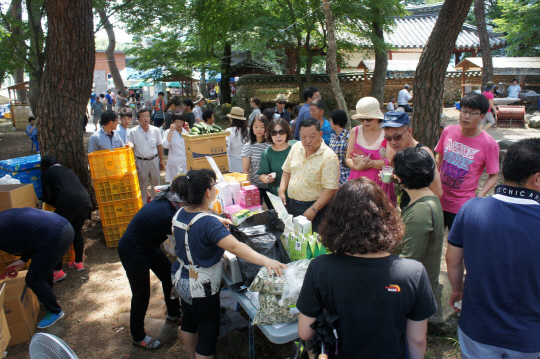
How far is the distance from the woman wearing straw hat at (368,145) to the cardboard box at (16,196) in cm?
352

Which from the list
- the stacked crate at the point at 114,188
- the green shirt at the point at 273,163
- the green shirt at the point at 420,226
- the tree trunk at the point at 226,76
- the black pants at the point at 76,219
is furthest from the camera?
the tree trunk at the point at 226,76

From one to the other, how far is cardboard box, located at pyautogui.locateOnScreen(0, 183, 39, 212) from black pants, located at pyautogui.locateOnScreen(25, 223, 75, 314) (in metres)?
0.91

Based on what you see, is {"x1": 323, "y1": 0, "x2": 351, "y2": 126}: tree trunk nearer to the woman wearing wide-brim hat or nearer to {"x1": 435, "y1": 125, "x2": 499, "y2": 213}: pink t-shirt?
the woman wearing wide-brim hat

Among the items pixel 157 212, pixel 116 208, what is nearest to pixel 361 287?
pixel 157 212

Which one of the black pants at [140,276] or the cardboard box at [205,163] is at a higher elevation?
the cardboard box at [205,163]

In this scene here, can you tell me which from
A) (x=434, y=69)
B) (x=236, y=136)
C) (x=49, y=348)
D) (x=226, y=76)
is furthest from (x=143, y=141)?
(x=226, y=76)

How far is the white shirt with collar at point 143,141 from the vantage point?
581 centimetres

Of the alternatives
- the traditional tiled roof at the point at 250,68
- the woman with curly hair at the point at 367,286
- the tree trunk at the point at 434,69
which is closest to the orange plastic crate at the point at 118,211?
the woman with curly hair at the point at 367,286

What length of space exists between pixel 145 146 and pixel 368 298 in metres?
5.02

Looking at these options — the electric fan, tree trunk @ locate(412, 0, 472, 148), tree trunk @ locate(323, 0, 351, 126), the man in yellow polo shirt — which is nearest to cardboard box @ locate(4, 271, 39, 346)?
the electric fan

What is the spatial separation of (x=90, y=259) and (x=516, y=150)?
16.0 feet

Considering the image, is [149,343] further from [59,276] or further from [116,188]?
[116,188]

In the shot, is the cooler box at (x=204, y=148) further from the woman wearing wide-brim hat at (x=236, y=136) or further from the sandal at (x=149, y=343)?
the sandal at (x=149, y=343)

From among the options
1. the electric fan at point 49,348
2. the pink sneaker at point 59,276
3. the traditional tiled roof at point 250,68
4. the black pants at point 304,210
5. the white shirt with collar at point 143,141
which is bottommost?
the pink sneaker at point 59,276
